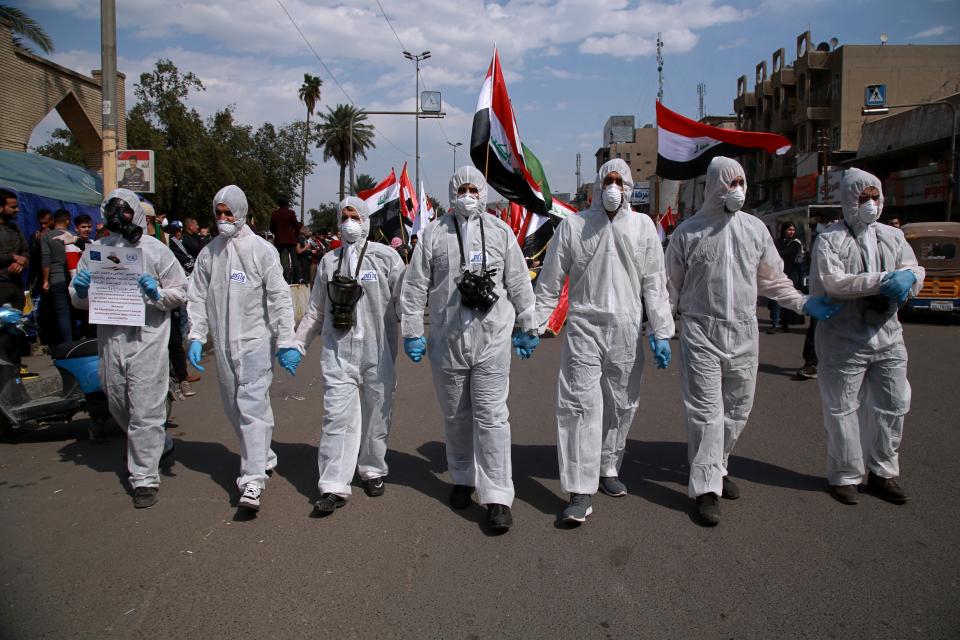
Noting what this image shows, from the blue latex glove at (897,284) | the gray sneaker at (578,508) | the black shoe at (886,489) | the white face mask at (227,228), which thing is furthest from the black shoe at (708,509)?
the white face mask at (227,228)

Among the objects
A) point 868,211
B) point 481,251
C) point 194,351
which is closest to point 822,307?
point 868,211

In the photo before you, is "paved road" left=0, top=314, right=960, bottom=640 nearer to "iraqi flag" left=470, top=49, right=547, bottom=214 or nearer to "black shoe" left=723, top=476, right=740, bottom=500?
"black shoe" left=723, top=476, right=740, bottom=500

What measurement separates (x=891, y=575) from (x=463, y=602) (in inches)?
80.6

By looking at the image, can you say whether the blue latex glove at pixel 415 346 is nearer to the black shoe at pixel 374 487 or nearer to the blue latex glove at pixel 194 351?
the black shoe at pixel 374 487

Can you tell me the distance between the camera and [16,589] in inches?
129

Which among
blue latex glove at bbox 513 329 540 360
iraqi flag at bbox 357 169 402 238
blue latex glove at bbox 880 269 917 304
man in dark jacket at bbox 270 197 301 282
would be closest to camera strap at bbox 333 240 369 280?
blue latex glove at bbox 513 329 540 360

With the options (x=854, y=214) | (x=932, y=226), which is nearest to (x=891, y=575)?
(x=854, y=214)

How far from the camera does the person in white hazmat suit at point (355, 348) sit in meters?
4.33

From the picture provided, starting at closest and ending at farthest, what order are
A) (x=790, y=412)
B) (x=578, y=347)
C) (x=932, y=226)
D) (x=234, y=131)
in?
(x=578, y=347)
(x=790, y=412)
(x=932, y=226)
(x=234, y=131)

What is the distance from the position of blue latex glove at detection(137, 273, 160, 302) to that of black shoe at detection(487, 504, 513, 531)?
2.60 m

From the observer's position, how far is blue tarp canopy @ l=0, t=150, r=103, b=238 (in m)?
11.7

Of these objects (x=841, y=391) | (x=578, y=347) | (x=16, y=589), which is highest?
(x=578, y=347)

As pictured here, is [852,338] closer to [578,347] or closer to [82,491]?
[578,347]

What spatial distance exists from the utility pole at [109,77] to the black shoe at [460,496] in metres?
7.34
